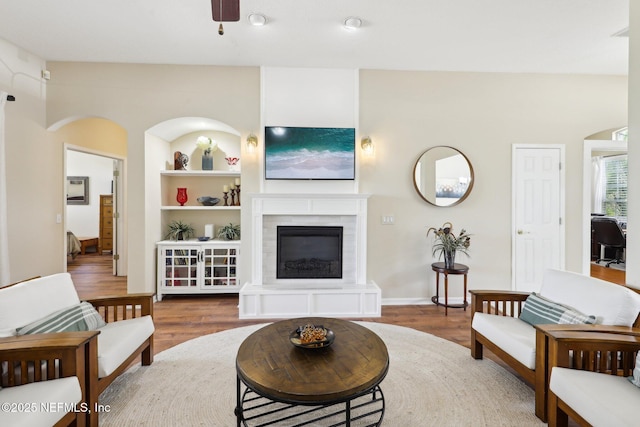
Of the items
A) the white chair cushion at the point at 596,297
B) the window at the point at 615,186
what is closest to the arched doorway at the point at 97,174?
the white chair cushion at the point at 596,297

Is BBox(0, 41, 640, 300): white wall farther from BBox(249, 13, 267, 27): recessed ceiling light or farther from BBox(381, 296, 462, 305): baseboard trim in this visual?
BBox(249, 13, 267, 27): recessed ceiling light

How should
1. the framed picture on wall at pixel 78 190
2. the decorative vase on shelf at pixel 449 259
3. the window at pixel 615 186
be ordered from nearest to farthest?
the decorative vase on shelf at pixel 449 259, the window at pixel 615 186, the framed picture on wall at pixel 78 190

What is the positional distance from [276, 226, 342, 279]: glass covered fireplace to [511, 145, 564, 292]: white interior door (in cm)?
242

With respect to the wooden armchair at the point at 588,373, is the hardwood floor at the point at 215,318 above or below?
below

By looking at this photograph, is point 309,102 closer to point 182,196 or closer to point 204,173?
point 204,173

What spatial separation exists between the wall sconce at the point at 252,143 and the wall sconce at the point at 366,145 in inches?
53.7

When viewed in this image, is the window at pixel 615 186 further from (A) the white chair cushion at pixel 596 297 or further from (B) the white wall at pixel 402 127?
(A) the white chair cushion at pixel 596 297

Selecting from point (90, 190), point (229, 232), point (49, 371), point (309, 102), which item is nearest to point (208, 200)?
point (229, 232)

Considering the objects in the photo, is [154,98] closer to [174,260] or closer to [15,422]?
[174,260]

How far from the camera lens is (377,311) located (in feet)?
12.4

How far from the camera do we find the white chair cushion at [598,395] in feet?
4.62

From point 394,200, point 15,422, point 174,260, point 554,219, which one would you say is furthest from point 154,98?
point 554,219

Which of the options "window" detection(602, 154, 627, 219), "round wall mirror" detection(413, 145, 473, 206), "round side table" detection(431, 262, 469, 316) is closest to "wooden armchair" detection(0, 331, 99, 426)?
"round side table" detection(431, 262, 469, 316)

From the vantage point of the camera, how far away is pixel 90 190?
27.5 ft
